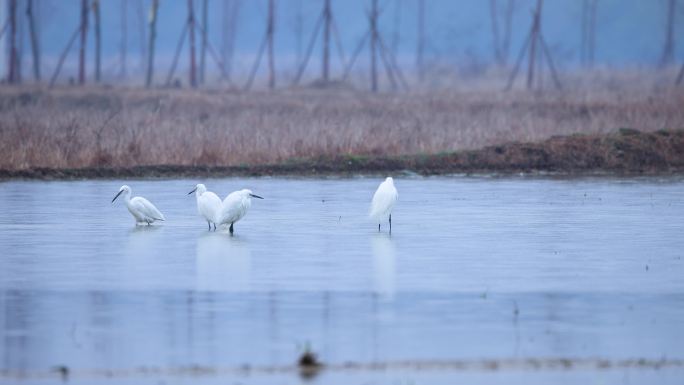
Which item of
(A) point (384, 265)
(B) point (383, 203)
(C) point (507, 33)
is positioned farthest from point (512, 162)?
(C) point (507, 33)

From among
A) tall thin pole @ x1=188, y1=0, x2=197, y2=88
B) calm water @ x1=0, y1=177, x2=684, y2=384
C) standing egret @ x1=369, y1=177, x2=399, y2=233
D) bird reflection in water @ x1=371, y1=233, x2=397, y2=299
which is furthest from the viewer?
tall thin pole @ x1=188, y1=0, x2=197, y2=88

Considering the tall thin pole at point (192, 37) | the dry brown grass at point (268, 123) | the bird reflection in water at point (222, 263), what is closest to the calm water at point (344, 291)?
the bird reflection in water at point (222, 263)

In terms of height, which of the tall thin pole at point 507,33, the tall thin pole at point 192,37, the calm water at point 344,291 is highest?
the tall thin pole at point 507,33

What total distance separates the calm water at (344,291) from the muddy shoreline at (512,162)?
5105 millimetres

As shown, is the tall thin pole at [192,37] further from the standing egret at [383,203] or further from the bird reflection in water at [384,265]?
the bird reflection in water at [384,265]

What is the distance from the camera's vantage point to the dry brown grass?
85.8ft

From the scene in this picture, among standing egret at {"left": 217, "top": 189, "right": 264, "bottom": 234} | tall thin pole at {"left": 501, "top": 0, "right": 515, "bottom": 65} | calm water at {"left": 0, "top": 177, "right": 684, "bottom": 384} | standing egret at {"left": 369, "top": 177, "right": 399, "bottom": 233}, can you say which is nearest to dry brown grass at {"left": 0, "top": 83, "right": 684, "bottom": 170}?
calm water at {"left": 0, "top": 177, "right": 684, "bottom": 384}

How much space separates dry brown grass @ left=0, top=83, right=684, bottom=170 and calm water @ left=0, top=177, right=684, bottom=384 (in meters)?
6.22

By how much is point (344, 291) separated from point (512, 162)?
15.9 meters

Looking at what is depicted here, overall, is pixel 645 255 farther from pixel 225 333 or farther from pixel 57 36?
pixel 57 36

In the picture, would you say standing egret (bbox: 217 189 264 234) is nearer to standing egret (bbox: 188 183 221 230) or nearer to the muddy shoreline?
standing egret (bbox: 188 183 221 230)

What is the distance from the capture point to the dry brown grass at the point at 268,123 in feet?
85.8

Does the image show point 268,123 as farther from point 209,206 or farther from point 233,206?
point 233,206

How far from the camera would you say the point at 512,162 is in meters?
26.9
